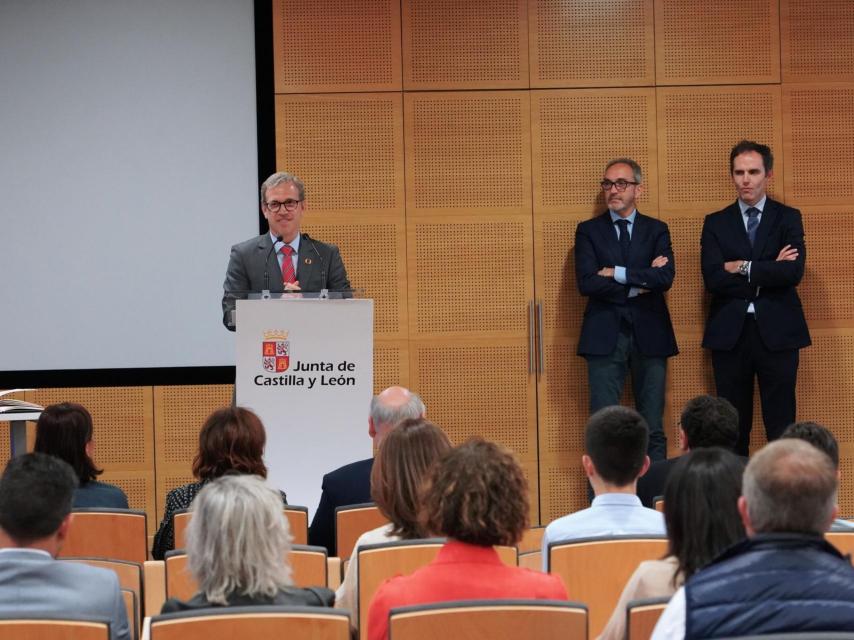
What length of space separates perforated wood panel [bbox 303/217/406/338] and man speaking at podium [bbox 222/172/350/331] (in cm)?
161

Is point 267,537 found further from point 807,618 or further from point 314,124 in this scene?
point 314,124

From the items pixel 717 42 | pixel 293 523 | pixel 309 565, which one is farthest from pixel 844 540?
pixel 717 42

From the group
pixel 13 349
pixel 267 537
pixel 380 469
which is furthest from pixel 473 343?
pixel 267 537

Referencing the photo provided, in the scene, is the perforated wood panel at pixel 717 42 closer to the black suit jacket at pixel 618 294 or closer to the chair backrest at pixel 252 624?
Result: the black suit jacket at pixel 618 294

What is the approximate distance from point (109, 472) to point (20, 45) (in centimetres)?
292

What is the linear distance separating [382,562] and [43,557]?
839mm

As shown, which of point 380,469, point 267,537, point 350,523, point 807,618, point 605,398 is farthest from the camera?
point 605,398

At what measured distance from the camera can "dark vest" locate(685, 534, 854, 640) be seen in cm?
216

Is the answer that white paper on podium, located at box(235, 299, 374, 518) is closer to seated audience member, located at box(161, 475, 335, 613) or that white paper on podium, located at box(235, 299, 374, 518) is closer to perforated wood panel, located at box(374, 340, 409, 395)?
perforated wood panel, located at box(374, 340, 409, 395)

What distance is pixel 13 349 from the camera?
7754 millimetres

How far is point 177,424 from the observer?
25.5ft

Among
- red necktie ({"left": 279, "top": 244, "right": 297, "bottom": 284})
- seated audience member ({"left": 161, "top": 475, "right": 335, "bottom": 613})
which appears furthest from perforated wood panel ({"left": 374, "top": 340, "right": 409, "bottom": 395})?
seated audience member ({"left": 161, "top": 475, "right": 335, "bottom": 613})

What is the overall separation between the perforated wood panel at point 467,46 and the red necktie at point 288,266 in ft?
7.08

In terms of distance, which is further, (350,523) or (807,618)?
(350,523)
